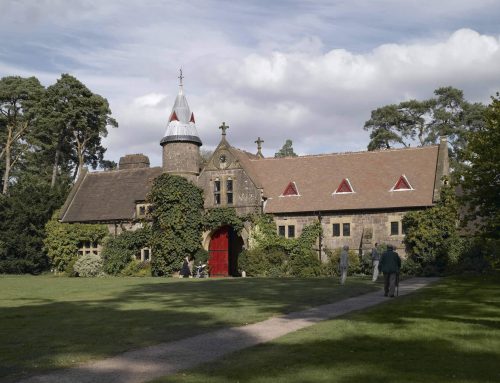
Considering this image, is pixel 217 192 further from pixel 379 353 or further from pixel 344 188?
pixel 379 353

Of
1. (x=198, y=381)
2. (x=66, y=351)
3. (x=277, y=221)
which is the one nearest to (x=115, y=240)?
(x=277, y=221)

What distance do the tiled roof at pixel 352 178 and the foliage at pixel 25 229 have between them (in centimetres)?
1602

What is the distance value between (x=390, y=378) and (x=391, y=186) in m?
30.2

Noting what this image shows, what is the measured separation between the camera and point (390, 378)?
27.2 ft

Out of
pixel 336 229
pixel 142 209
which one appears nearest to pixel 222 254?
pixel 142 209

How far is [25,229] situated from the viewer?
45.8 metres

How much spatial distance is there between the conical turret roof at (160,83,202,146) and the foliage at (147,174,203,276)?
2.64 m

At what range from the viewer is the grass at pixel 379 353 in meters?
8.45

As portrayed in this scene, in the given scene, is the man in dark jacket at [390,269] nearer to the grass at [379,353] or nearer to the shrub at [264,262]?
the grass at [379,353]

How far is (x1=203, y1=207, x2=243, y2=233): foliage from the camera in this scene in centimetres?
3906

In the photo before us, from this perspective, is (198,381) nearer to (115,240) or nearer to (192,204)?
(192,204)

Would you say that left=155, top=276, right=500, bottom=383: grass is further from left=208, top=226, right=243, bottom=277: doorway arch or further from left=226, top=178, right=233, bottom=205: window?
left=208, top=226, right=243, bottom=277: doorway arch

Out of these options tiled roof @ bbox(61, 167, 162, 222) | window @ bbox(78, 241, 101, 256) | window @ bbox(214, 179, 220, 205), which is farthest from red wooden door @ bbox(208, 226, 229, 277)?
window @ bbox(78, 241, 101, 256)

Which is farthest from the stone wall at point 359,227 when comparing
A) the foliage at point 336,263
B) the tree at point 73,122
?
the tree at point 73,122
